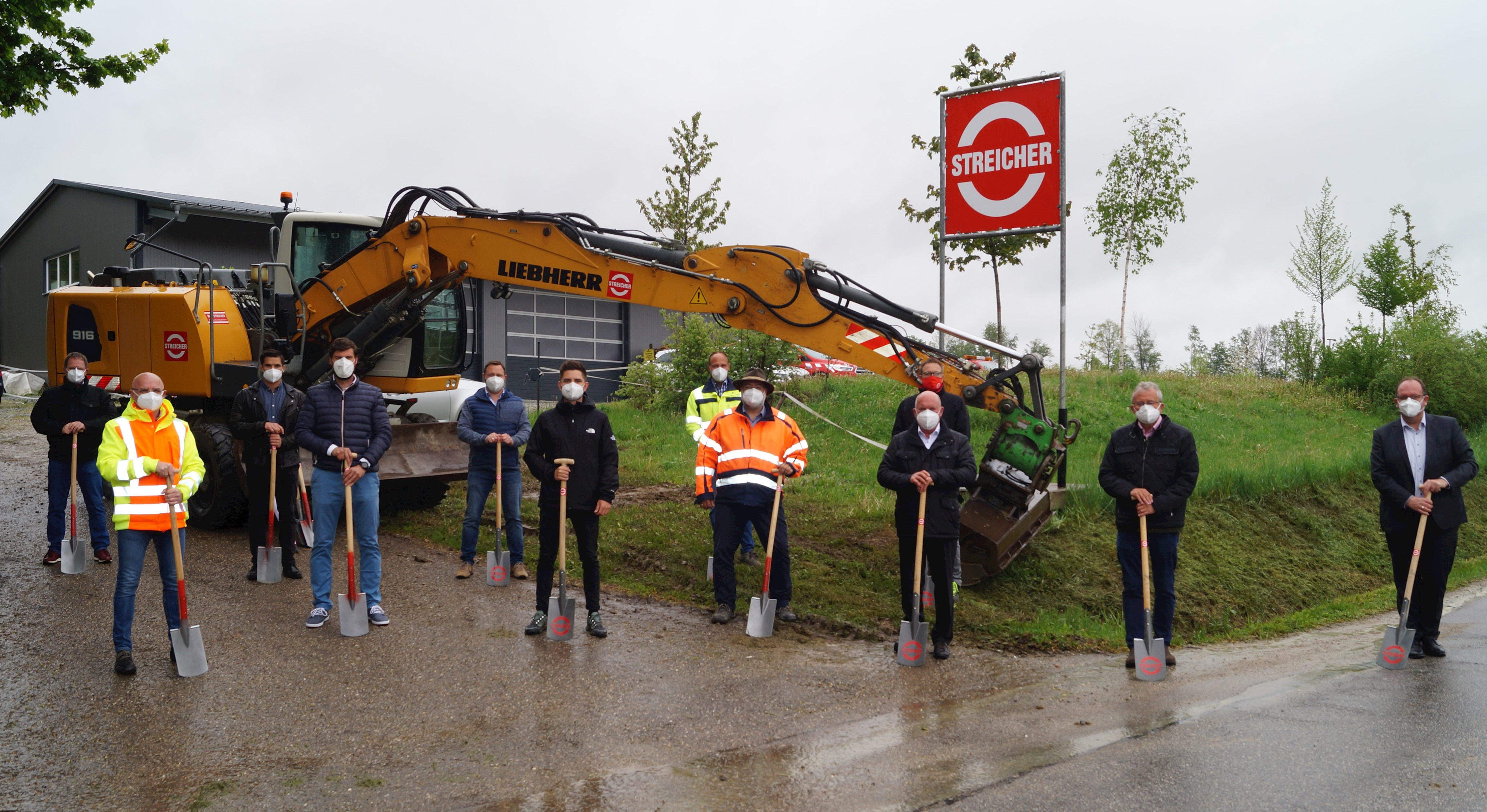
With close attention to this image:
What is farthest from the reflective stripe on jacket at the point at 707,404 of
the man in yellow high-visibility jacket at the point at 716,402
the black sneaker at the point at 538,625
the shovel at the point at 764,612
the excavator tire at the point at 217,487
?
the excavator tire at the point at 217,487

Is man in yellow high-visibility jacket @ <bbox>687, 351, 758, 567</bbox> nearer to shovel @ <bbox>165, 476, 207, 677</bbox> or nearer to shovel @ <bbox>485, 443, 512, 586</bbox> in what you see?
shovel @ <bbox>485, 443, 512, 586</bbox>

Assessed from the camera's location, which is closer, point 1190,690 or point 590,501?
point 1190,690

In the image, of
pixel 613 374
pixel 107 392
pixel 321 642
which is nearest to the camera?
pixel 321 642

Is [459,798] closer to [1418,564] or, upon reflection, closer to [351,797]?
[351,797]

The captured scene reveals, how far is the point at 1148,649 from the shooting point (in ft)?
22.0

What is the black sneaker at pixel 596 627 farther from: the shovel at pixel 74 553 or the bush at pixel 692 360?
the bush at pixel 692 360

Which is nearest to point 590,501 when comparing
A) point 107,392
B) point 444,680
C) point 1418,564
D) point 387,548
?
point 444,680

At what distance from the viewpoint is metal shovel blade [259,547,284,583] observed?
8.55 m

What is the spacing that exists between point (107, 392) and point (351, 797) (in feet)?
21.8

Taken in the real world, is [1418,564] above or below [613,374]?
below

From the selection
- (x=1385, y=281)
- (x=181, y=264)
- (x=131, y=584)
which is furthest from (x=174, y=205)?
(x=1385, y=281)

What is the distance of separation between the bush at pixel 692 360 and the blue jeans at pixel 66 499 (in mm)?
10181

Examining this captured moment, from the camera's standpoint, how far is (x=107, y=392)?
371 inches

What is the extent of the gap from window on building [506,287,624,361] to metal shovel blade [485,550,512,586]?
69.6ft
